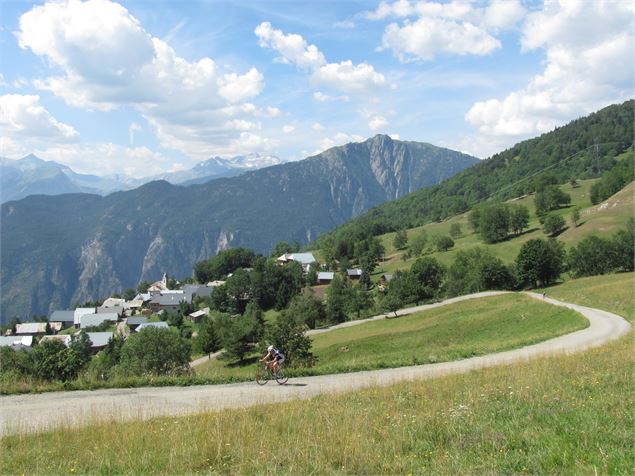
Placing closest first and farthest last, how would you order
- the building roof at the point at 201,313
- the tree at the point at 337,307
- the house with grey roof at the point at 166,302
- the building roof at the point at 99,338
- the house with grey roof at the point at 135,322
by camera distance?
the tree at the point at 337,307 → the building roof at the point at 99,338 → the building roof at the point at 201,313 → the house with grey roof at the point at 135,322 → the house with grey roof at the point at 166,302

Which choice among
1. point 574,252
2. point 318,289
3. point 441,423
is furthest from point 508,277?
point 441,423

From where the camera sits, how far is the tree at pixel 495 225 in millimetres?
134875

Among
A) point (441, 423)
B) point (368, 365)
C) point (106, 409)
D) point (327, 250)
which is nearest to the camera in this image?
point (441, 423)

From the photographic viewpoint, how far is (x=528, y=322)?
44.2 metres

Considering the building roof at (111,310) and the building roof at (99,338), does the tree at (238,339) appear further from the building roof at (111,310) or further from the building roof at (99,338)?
the building roof at (111,310)

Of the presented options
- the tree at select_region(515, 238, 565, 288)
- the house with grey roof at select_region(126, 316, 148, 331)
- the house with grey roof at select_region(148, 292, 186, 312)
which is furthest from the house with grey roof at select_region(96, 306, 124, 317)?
the tree at select_region(515, 238, 565, 288)

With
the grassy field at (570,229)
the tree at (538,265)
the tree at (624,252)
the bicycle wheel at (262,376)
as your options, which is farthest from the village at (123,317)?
the bicycle wheel at (262,376)

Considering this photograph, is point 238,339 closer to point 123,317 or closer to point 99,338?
point 99,338

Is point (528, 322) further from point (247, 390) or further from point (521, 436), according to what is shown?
point (521, 436)

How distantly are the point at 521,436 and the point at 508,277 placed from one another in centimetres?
8519

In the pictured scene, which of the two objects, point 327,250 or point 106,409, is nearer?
point 106,409

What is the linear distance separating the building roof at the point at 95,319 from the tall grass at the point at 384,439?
14368 centimetres

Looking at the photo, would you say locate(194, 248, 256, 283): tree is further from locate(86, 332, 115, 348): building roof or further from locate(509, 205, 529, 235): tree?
locate(509, 205, 529, 235): tree

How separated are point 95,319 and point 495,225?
122322 millimetres
